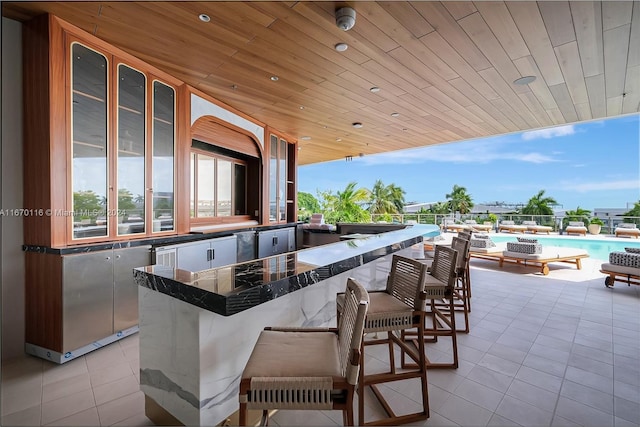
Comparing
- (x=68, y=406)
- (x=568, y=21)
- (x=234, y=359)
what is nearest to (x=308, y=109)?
(x=568, y=21)

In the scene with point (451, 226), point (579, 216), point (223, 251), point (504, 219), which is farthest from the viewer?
point (504, 219)

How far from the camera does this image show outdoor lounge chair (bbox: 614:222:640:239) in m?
9.09

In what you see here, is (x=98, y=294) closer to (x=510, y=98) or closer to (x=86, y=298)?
(x=86, y=298)

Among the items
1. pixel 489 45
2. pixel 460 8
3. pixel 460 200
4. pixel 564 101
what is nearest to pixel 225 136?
pixel 460 8

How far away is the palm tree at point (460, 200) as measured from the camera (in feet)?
58.0

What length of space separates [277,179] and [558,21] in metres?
4.86

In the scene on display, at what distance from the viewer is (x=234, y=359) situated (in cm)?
150

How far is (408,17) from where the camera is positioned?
2.35 metres

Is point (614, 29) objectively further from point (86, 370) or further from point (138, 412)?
point (86, 370)

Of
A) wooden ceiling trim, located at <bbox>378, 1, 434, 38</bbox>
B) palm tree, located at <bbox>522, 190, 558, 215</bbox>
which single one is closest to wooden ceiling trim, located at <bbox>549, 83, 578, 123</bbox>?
wooden ceiling trim, located at <bbox>378, 1, 434, 38</bbox>

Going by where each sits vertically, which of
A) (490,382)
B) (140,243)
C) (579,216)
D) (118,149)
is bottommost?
(490,382)

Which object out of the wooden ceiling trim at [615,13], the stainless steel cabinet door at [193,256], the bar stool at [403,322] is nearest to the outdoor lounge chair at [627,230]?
the wooden ceiling trim at [615,13]

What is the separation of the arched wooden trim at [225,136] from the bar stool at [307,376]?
11.9 feet

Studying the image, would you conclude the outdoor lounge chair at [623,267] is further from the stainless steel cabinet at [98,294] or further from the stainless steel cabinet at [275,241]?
the stainless steel cabinet at [98,294]
